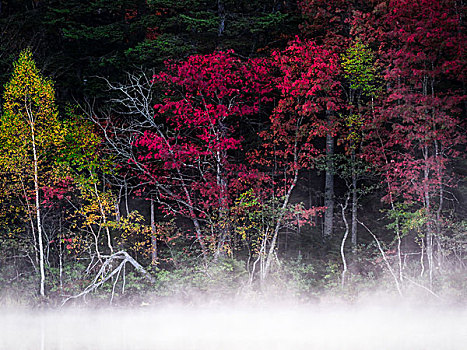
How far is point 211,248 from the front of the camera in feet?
51.4

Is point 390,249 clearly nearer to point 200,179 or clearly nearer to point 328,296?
point 328,296

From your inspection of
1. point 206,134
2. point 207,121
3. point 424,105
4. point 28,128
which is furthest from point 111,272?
point 424,105

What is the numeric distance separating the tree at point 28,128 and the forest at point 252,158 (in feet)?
0.19

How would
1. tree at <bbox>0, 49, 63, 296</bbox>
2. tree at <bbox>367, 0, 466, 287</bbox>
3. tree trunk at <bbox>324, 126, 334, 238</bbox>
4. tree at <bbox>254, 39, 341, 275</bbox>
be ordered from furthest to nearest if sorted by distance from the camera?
tree trunk at <bbox>324, 126, 334, 238</bbox> → tree at <bbox>254, 39, 341, 275</bbox> → tree at <bbox>0, 49, 63, 296</bbox> → tree at <bbox>367, 0, 466, 287</bbox>

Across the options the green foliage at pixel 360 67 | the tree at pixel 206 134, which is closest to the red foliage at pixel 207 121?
the tree at pixel 206 134

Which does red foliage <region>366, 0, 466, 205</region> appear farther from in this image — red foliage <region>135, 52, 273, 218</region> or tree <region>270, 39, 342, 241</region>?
red foliage <region>135, 52, 273, 218</region>

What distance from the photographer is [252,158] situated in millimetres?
16391

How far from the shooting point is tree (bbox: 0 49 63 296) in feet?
50.2

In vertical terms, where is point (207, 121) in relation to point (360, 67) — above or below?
below

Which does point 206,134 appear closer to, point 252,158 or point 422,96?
point 252,158

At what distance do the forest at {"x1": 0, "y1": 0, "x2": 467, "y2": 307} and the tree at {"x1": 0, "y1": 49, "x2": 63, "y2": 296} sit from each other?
0.19 feet

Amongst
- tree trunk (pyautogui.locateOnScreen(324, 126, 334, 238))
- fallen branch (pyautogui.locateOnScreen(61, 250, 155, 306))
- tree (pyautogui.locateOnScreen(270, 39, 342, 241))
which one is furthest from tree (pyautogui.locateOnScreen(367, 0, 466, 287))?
fallen branch (pyautogui.locateOnScreen(61, 250, 155, 306))

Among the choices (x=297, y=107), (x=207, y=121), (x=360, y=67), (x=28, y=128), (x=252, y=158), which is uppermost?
(x=360, y=67)

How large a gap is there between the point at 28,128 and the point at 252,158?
21.3ft
